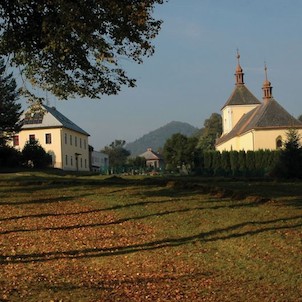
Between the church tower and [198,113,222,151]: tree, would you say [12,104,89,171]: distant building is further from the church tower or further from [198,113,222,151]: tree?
[198,113,222,151]: tree

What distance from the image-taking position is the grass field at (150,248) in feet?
26.1

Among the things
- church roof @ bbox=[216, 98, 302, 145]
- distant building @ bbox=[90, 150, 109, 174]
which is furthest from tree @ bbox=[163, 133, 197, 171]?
distant building @ bbox=[90, 150, 109, 174]

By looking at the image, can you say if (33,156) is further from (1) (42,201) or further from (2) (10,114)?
(1) (42,201)

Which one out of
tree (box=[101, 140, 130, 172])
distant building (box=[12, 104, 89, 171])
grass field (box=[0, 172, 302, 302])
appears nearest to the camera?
grass field (box=[0, 172, 302, 302])

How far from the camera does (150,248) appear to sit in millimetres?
10805

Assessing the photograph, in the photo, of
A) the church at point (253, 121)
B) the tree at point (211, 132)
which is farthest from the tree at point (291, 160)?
the tree at point (211, 132)

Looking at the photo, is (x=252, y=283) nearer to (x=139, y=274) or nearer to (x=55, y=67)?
(x=139, y=274)

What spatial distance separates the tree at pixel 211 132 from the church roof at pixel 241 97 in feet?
68.5

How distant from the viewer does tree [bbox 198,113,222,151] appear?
379 ft

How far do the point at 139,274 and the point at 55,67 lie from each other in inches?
335

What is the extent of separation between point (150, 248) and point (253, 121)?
65.5 metres

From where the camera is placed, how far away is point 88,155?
3474 inches

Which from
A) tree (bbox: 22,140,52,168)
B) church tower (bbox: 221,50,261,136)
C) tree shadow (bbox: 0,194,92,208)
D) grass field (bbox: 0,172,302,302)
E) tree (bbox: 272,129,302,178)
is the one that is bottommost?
grass field (bbox: 0,172,302,302)

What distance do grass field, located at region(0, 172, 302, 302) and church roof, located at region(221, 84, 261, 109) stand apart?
75335mm
